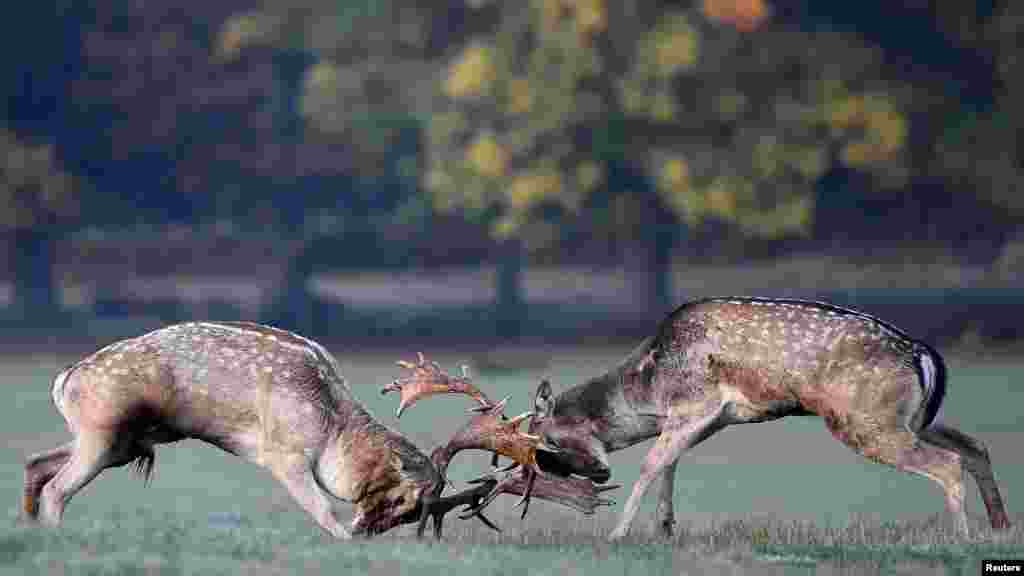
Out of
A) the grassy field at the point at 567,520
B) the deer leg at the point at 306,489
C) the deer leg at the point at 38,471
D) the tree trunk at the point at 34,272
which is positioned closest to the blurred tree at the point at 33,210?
the tree trunk at the point at 34,272

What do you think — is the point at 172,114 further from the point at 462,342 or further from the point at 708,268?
the point at 708,268

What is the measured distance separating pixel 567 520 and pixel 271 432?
3.70 m

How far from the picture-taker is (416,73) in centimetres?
3656

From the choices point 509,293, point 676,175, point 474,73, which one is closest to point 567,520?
point 676,175

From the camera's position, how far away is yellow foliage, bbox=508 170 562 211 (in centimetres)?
3397

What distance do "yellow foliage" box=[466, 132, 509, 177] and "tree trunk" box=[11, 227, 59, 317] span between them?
9374 mm

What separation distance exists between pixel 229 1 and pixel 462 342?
10.1 meters

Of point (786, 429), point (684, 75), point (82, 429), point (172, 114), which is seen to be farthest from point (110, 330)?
point (82, 429)

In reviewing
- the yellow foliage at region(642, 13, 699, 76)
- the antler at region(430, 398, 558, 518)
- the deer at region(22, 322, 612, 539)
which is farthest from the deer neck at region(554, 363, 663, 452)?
the yellow foliage at region(642, 13, 699, 76)

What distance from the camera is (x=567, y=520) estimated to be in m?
13.7

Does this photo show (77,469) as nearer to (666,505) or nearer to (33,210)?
(666,505)

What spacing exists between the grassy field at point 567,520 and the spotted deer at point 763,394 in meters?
0.46

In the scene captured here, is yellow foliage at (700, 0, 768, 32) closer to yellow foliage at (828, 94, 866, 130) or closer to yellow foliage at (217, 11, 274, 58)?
yellow foliage at (828, 94, 866, 130)

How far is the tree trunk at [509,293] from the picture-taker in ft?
120
